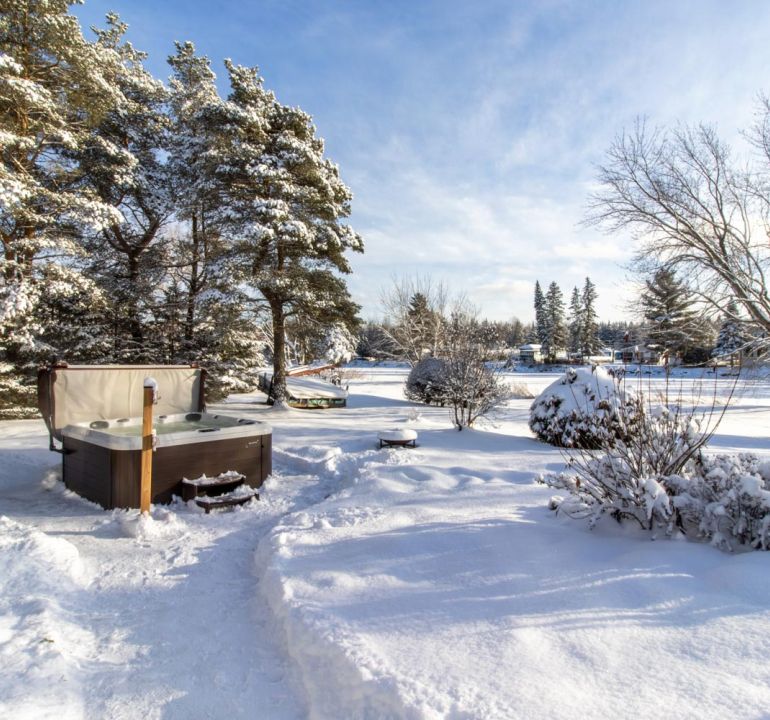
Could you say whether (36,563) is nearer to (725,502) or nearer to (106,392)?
(106,392)

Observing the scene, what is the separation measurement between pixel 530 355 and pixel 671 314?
43.9 meters

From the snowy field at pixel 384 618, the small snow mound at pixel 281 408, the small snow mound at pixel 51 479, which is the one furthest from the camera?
the small snow mound at pixel 281 408

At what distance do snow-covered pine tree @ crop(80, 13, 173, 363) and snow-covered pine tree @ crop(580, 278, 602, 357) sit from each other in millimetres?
47315

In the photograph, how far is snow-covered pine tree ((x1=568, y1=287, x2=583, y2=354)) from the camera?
173 feet

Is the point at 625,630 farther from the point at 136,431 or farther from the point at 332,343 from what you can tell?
the point at 332,343

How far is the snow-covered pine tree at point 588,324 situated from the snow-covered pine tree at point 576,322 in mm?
344

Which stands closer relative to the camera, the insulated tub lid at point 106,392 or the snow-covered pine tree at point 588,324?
the insulated tub lid at point 106,392

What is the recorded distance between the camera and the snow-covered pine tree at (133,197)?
39.7 ft

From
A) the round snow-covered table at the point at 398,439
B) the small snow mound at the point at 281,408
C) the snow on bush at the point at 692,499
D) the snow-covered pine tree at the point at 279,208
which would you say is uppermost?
the snow-covered pine tree at the point at 279,208

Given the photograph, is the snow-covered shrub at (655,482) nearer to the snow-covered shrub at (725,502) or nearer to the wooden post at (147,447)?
the snow-covered shrub at (725,502)

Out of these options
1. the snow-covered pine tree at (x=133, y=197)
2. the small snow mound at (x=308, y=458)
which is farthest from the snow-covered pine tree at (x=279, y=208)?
the small snow mound at (x=308, y=458)

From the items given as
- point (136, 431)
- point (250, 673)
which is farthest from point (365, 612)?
point (136, 431)

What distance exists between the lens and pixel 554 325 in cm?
5203

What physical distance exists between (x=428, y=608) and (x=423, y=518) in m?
1.54
